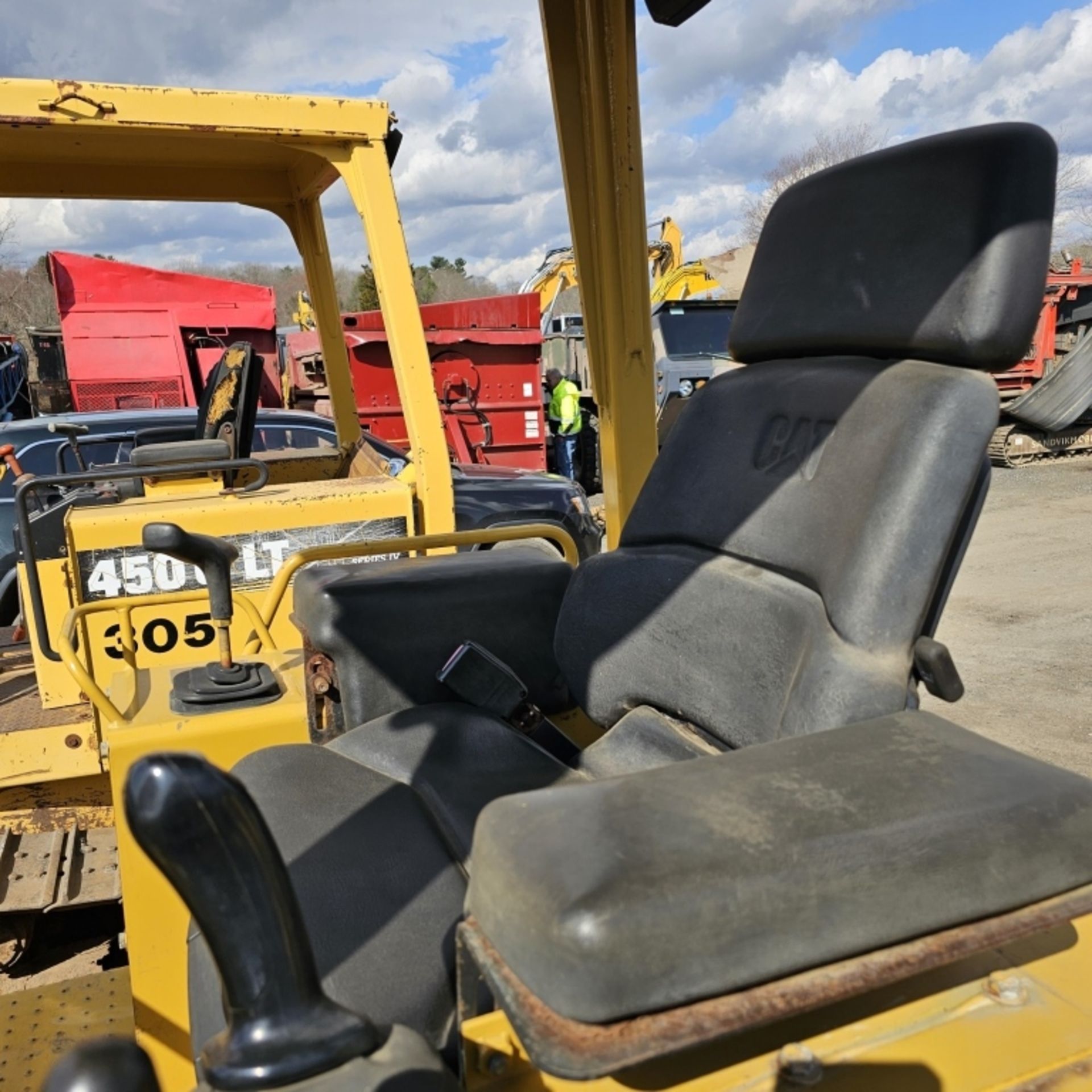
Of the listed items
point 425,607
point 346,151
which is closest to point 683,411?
point 425,607

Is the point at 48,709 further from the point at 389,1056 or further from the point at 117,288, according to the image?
the point at 117,288

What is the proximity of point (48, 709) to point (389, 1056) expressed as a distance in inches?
102

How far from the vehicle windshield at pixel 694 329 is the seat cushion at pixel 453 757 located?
399 inches

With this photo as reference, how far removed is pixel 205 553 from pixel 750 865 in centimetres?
120

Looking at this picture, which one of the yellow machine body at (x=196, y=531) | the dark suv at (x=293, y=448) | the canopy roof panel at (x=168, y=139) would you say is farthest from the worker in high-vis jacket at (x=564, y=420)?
the yellow machine body at (x=196, y=531)

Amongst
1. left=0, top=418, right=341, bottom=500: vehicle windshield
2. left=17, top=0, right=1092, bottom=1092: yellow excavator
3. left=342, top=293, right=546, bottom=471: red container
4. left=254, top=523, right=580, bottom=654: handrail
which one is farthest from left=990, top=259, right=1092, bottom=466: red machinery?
left=17, top=0, right=1092, bottom=1092: yellow excavator

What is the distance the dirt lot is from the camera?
13.2 feet

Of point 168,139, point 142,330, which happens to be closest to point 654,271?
point 142,330

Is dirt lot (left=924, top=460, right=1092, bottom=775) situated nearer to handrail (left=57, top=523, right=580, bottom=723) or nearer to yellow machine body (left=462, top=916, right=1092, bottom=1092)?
handrail (left=57, top=523, right=580, bottom=723)

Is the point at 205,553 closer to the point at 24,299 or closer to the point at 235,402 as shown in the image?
the point at 235,402

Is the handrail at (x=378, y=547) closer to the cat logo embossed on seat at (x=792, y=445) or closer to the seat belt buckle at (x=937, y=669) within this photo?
the cat logo embossed on seat at (x=792, y=445)

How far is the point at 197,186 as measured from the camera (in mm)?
3301

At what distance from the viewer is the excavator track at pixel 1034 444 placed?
11.2 metres

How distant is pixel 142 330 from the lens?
9.55 m
